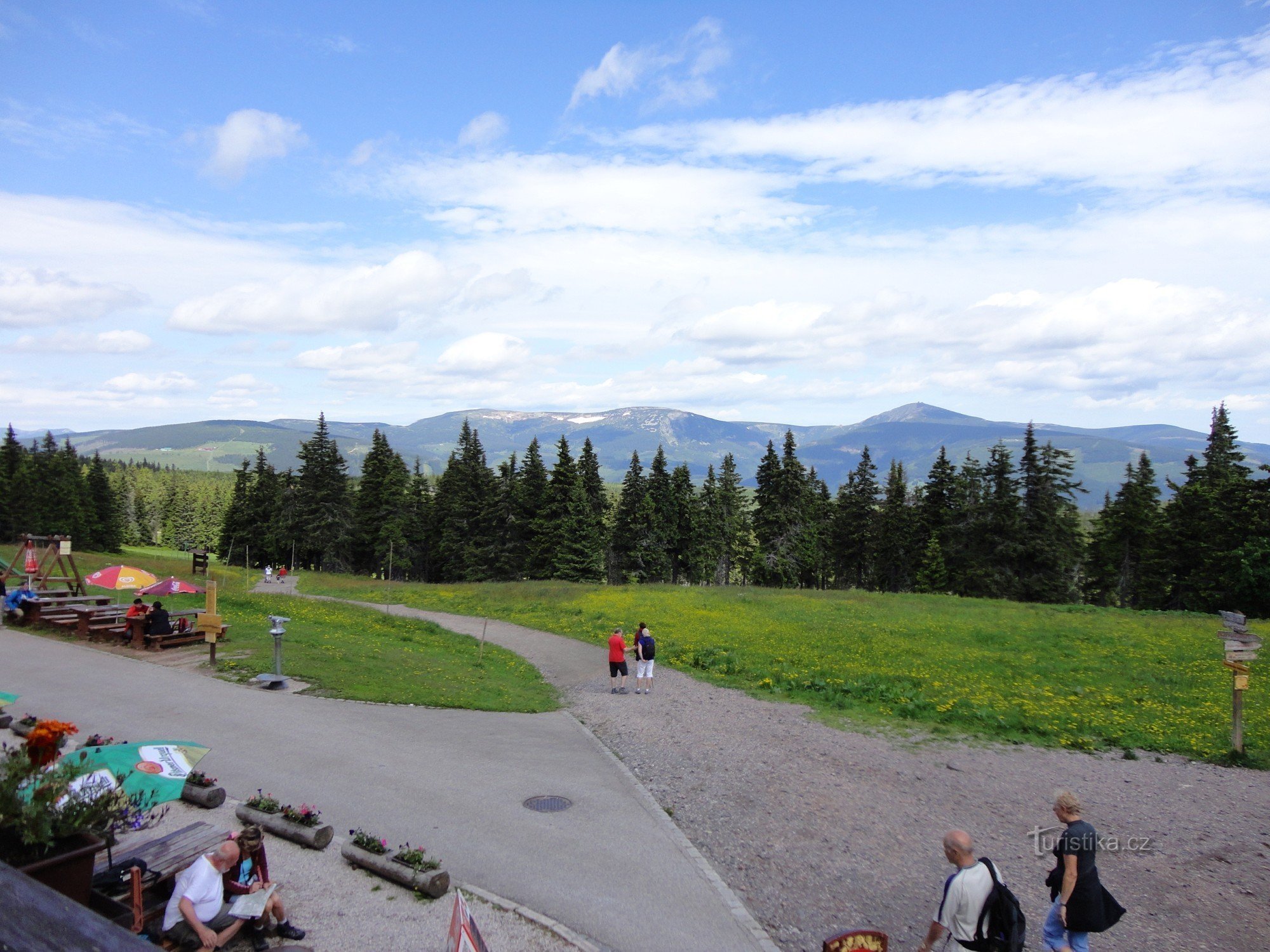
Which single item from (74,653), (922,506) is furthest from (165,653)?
(922,506)

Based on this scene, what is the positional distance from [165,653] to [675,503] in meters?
54.7

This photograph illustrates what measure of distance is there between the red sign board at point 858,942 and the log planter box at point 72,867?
20.2ft

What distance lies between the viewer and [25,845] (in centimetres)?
586

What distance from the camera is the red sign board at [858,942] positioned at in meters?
6.24

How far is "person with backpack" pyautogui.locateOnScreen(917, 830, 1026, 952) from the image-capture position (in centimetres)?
696

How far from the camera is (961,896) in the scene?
23.4 feet

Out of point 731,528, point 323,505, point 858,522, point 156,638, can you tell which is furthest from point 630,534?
point 156,638

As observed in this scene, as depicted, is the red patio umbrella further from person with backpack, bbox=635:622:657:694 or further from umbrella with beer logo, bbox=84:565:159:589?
person with backpack, bbox=635:622:657:694

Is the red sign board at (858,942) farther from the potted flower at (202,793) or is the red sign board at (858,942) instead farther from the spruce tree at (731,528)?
the spruce tree at (731,528)

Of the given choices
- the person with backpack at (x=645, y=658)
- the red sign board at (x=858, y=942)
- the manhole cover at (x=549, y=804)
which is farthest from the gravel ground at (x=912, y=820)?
the person with backpack at (x=645, y=658)

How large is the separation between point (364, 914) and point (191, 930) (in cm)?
162

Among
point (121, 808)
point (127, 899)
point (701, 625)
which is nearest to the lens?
point (121, 808)

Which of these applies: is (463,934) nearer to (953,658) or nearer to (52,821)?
(52,821)

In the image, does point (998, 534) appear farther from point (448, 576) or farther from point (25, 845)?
point (25, 845)
